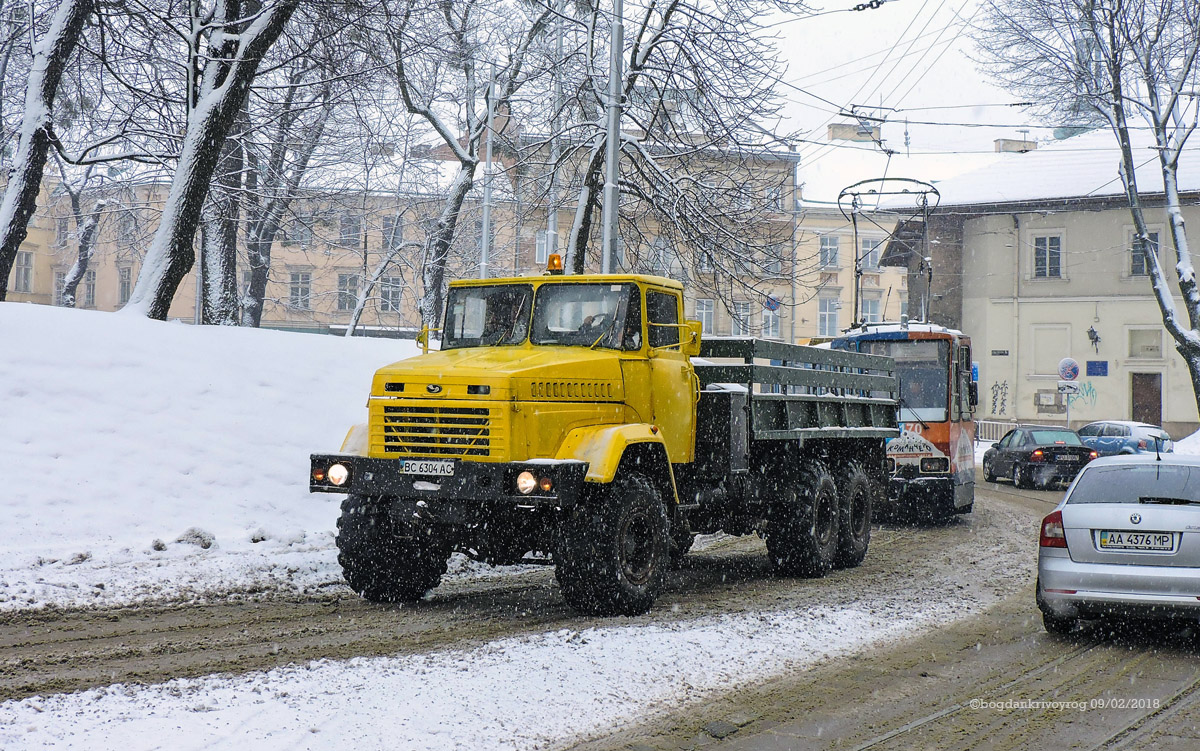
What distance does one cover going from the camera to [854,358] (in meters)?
13.3

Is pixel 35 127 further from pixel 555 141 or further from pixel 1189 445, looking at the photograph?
pixel 1189 445

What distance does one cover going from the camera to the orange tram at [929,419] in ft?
53.5

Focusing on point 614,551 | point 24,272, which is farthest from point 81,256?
point 24,272

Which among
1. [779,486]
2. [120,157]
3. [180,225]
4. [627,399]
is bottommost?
[779,486]

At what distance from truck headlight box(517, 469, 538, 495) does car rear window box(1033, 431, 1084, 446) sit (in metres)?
20.7

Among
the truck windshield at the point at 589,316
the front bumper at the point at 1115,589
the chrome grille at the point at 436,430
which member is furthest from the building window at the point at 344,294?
the front bumper at the point at 1115,589

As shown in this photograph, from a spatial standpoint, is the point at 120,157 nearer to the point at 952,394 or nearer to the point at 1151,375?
the point at 952,394

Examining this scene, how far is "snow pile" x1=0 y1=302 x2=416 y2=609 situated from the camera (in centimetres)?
970

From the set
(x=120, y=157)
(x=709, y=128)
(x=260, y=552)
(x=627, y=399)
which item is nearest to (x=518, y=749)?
(x=627, y=399)

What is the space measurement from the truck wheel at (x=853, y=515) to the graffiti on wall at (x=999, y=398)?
3376 centimetres

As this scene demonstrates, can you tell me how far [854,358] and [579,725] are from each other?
8.35 m

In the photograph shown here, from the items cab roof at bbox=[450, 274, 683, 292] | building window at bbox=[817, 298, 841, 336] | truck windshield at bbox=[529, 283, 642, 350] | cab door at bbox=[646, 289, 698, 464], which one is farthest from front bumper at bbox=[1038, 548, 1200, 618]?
building window at bbox=[817, 298, 841, 336]

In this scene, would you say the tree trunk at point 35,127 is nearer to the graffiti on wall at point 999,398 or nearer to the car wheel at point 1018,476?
the car wheel at point 1018,476

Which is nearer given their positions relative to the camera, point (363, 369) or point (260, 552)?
point (260, 552)
